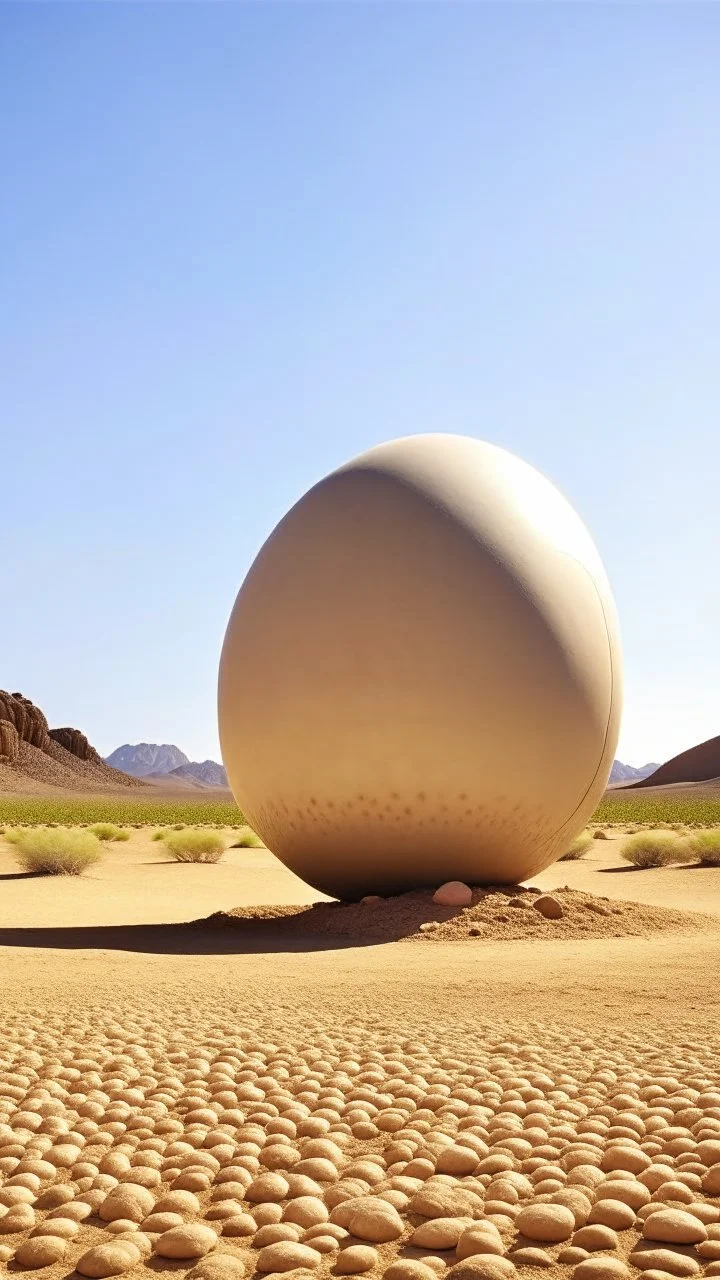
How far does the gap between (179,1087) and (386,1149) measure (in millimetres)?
1446

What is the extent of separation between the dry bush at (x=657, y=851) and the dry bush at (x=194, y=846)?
7.90 metres

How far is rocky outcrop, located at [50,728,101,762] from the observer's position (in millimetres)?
113438

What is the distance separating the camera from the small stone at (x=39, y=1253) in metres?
3.44

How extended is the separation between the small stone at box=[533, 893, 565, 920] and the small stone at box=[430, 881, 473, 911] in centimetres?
67

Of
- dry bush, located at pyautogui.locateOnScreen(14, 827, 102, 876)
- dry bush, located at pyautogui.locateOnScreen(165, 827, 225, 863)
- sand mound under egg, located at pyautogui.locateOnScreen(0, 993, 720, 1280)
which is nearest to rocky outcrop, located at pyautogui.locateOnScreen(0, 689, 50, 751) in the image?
dry bush, located at pyautogui.locateOnScreen(165, 827, 225, 863)

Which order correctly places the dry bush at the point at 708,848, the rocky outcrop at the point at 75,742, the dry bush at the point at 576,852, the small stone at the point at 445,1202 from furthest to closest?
the rocky outcrop at the point at 75,742 → the dry bush at the point at 576,852 → the dry bush at the point at 708,848 → the small stone at the point at 445,1202

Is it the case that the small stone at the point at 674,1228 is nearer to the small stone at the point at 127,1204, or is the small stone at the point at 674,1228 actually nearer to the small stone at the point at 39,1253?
the small stone at the point at 127,1204

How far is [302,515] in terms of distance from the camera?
12562mm

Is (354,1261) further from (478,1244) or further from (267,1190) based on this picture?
(267,1190)

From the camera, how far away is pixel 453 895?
1145 centimetres

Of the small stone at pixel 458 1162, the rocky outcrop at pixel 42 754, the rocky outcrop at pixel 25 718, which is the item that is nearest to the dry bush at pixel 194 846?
the small stone at pixel 458 1162

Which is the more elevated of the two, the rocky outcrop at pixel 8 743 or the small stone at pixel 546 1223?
the rocky outcrop at pixel 8 743

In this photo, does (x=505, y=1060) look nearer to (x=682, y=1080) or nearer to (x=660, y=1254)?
(x=682, y=1080)

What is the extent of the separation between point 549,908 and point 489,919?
0.69 m
